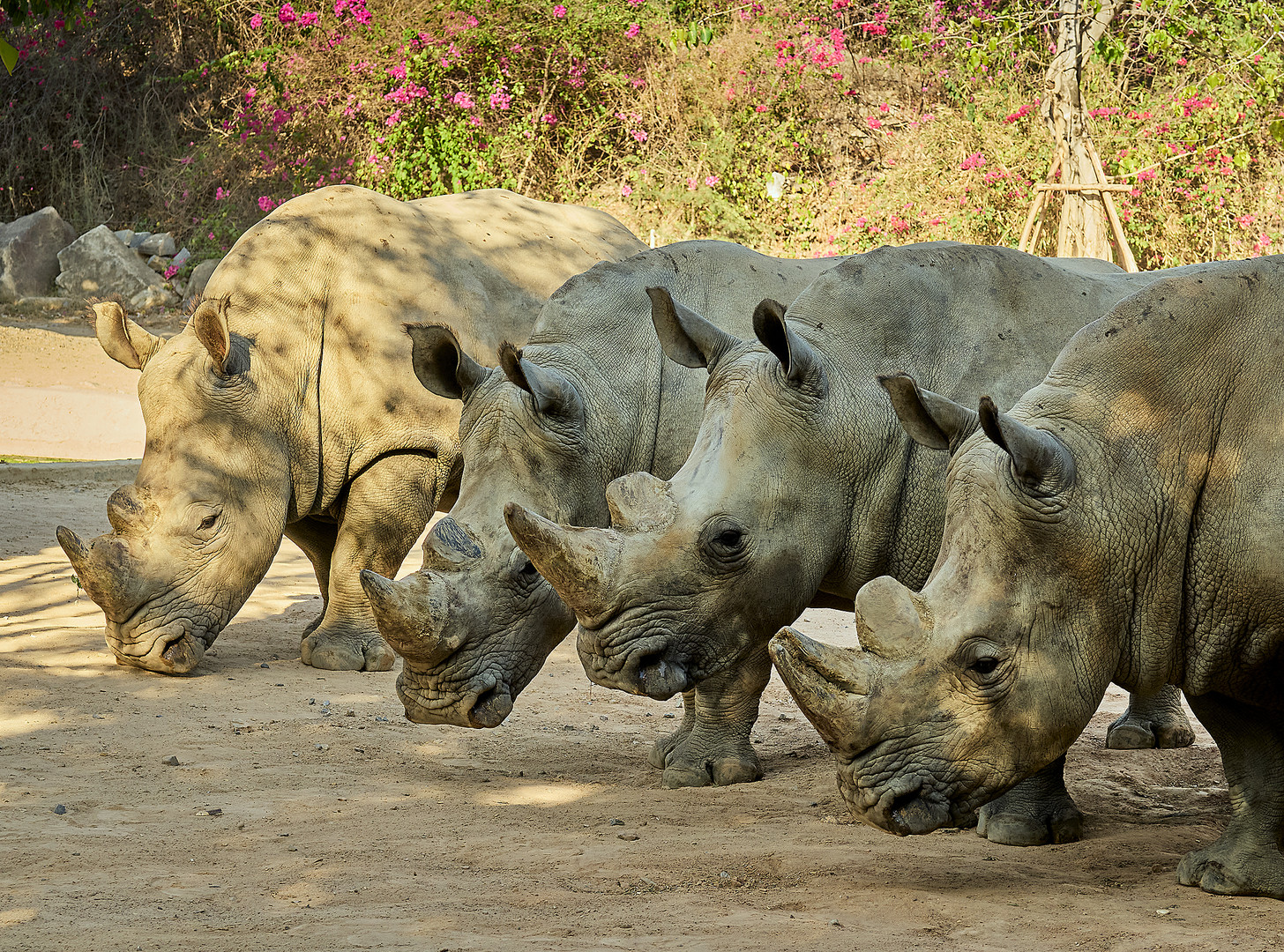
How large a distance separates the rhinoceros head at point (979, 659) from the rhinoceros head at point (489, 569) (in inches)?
66.1

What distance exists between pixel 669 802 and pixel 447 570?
1176 mm

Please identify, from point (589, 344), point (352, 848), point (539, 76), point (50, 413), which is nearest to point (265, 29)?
point (539, 76)

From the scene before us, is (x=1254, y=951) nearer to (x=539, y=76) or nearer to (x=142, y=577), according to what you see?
(x=142, y=577)

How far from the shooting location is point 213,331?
7.33 meters

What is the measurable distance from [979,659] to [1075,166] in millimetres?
13643

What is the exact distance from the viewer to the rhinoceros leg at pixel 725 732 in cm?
572

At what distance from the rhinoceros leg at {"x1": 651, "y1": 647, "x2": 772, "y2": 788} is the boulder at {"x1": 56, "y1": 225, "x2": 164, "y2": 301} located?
55.3ft

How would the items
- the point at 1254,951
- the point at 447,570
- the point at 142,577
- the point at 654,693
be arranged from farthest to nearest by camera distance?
1. the point at 142,577
2. the point at 447,570
3. the point at 654,693
4. the point at 1254,951

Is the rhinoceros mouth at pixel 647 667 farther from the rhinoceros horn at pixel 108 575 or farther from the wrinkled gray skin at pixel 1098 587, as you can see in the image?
the rhinoceros horn at pixel 108 575

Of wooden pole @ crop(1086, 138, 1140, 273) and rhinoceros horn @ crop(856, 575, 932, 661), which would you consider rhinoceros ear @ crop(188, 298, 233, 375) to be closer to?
rhinoceros horn @ crop(856, 575, 932, 661)

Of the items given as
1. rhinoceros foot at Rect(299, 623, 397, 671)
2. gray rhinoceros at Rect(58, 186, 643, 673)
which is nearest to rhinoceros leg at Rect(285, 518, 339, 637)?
gray rhinoceros at Rect(58, 186, 643, 673)

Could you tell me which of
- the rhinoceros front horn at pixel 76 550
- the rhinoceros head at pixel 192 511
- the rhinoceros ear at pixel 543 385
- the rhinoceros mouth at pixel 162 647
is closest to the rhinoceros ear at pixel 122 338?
the rhinoceros head at pixel 192 511

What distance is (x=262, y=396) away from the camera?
7531mm

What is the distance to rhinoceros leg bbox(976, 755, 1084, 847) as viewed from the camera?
189 inches
